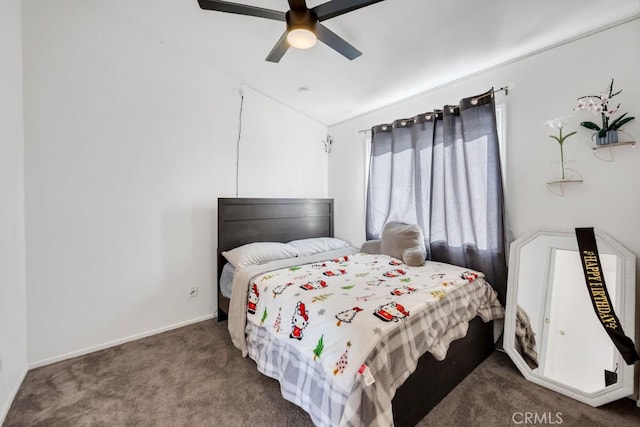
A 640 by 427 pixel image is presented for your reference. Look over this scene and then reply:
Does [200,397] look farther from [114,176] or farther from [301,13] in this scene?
[301,13]

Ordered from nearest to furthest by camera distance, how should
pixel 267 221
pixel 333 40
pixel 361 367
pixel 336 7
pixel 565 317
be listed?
pixel 361 367 → pixel 336 7 → pixel 333 40 → pixel 565 317 → pixel 267 221

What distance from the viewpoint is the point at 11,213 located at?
1576 millimetres

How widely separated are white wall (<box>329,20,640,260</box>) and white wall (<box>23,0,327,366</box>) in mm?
2726

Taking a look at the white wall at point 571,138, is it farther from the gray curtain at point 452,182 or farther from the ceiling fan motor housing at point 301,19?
the ceiling fan motor housing at point 301,19

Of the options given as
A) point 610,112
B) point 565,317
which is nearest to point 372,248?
point 565,317

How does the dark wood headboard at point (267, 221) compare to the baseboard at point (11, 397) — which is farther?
the dark wood headboard at point (267, 221)

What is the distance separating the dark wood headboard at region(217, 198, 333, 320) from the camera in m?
2.65

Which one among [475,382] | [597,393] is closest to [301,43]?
[475,382]

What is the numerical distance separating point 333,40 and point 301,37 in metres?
0.24

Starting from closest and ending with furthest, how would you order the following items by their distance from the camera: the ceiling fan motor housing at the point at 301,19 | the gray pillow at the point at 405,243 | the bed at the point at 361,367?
the bed at the point at 361,367
the ceiling fan motor housing at the point at 301,19
the gray pillow at the point at 405,243

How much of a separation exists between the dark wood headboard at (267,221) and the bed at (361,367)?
10 millimetres

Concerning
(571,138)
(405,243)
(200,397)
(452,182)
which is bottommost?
(200,397)

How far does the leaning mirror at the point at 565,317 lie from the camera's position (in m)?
1.60

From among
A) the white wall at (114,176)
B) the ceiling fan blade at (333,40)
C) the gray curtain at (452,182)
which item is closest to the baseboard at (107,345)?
the white wall at (114,176)
